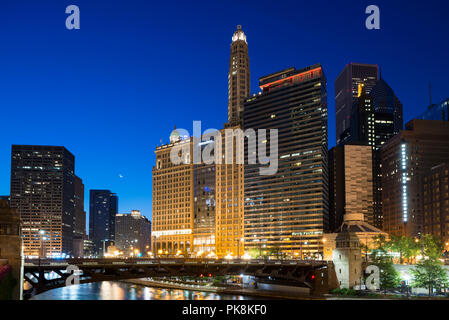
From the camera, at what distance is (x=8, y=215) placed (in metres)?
51.0

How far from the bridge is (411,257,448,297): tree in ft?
59.9

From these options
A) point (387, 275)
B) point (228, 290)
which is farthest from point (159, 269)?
point (228, 290)

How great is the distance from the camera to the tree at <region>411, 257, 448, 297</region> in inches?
3952

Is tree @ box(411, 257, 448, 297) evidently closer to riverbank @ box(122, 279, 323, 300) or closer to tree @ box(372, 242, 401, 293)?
tree @ box(372, 242, 401, 293)

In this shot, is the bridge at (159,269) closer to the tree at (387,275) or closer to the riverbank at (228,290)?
the riverbank at (228,290)

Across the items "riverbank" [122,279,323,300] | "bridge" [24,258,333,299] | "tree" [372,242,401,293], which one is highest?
"bridge" [24,258,333,299]

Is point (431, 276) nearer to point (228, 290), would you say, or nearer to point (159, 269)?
point (228, 290)

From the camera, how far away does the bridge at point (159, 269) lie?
226ft

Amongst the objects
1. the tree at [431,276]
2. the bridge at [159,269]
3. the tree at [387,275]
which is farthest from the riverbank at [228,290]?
the tree at [431,276]

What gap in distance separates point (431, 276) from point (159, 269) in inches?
2201

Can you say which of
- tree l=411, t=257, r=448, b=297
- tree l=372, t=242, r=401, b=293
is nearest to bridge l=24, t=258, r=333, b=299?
tree l=372, t=242, r=401, b=293

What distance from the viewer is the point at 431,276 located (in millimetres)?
101062

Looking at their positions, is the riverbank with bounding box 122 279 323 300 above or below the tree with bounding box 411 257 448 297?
below
